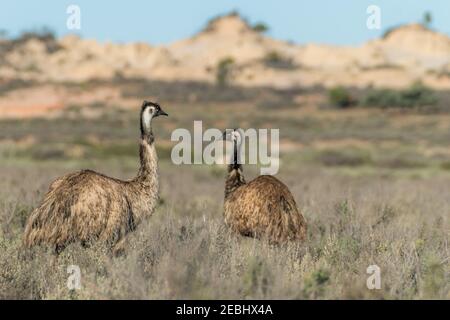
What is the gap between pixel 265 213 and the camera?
8.12m

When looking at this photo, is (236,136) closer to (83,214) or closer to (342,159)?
(83,214)

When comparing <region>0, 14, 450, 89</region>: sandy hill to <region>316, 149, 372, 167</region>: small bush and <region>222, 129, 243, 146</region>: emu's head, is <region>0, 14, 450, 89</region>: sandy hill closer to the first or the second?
<region>316, 149, 372, 167</region>: small bush

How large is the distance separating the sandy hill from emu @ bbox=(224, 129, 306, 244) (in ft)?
243

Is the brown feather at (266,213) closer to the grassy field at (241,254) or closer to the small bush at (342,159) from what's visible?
the grassy field at (241,254)

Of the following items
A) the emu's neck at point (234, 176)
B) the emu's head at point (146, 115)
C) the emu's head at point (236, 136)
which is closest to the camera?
the emu's head at point (146, 115)

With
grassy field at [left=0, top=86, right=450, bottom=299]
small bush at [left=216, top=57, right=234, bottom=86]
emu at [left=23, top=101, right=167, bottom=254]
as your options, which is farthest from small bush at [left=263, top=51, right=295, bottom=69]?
emu at [left=23, top=101, right=167, bottom=254]

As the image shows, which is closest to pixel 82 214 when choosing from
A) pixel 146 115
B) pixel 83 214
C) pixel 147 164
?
pixel 83 214

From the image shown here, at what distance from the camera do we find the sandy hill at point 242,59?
87875 mm

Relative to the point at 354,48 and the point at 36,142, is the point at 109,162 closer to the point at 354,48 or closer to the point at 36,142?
the point at 36,142

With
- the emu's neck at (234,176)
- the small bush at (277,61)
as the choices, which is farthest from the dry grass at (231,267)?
the small bush at (277,61)

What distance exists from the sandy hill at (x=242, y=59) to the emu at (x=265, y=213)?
74049mm

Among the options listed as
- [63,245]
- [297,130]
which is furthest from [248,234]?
[297,130]
